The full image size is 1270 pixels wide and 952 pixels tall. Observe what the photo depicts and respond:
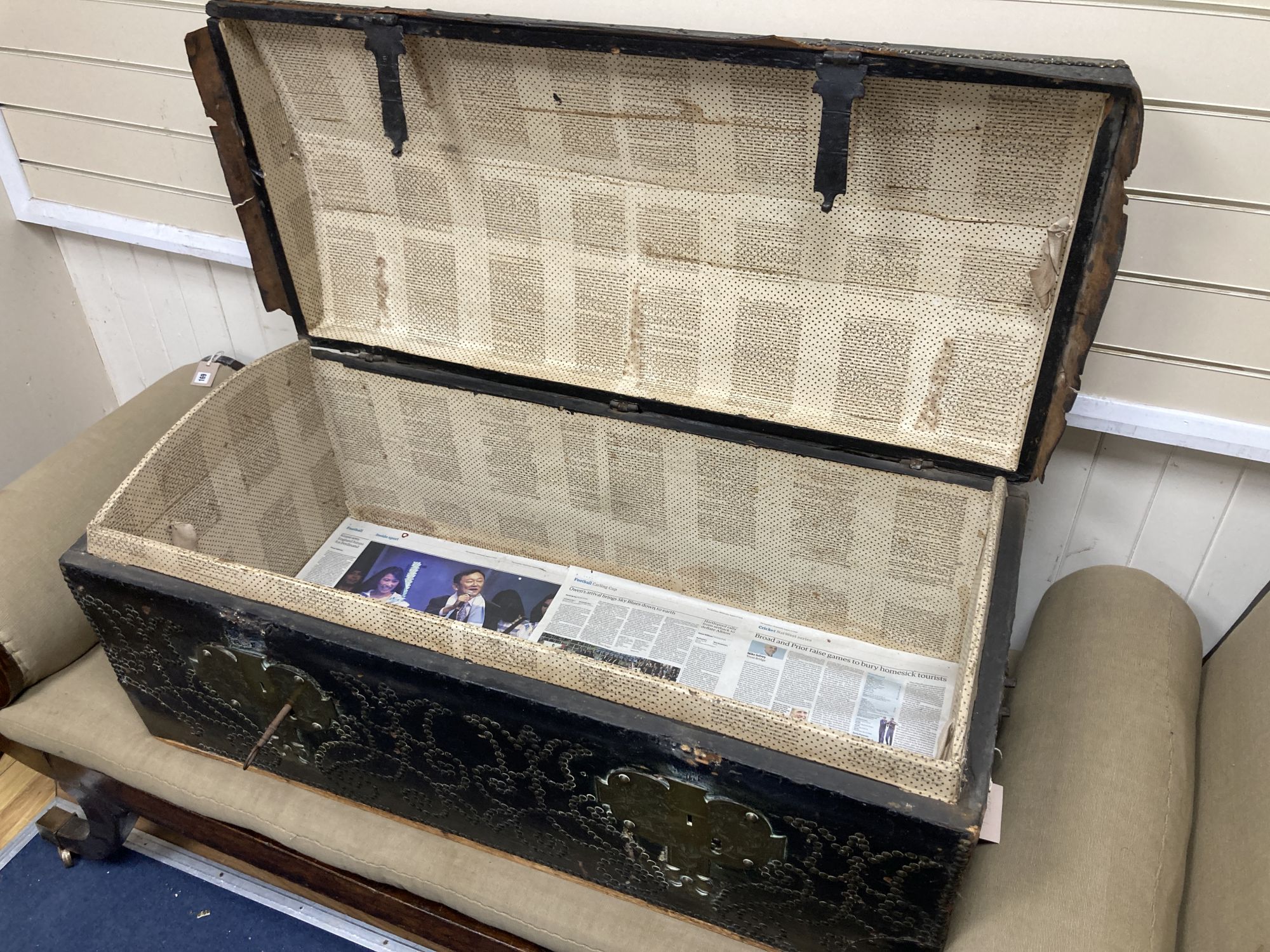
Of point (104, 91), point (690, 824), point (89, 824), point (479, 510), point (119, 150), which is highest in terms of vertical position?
point (104, 91)

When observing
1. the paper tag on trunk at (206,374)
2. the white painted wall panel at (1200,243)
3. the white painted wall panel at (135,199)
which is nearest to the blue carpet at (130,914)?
the paper tag on trunk at (206,374)

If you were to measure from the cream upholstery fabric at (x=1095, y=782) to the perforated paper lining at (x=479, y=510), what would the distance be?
0.51 ft

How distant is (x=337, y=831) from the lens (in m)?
1.17

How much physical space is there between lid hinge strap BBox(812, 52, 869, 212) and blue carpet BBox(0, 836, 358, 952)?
126 cm

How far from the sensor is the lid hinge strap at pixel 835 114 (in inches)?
35.6

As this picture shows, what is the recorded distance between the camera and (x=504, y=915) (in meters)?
1.10

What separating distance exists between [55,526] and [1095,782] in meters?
1.48

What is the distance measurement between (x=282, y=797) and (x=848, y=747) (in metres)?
0.79

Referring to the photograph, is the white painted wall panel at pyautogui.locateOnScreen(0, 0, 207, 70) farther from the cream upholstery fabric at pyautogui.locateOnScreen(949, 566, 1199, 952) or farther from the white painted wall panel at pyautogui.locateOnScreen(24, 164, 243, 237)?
the cream upholstery fabric at pyautogui.locateOnScreen(949, 566, 1199, 952)

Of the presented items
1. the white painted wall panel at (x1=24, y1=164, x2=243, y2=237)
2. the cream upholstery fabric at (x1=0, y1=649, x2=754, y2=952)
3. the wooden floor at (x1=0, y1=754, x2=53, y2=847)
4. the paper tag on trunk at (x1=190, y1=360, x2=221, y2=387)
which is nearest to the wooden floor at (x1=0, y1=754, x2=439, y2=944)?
the wooden floor at (x1=0, y1=754, x2=53, y2=847)

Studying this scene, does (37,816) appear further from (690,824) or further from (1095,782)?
(1095,782)

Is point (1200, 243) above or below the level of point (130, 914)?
above

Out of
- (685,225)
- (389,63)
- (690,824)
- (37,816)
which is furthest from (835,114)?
(37,816)

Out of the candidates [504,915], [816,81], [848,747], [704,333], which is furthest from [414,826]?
[816,81]
